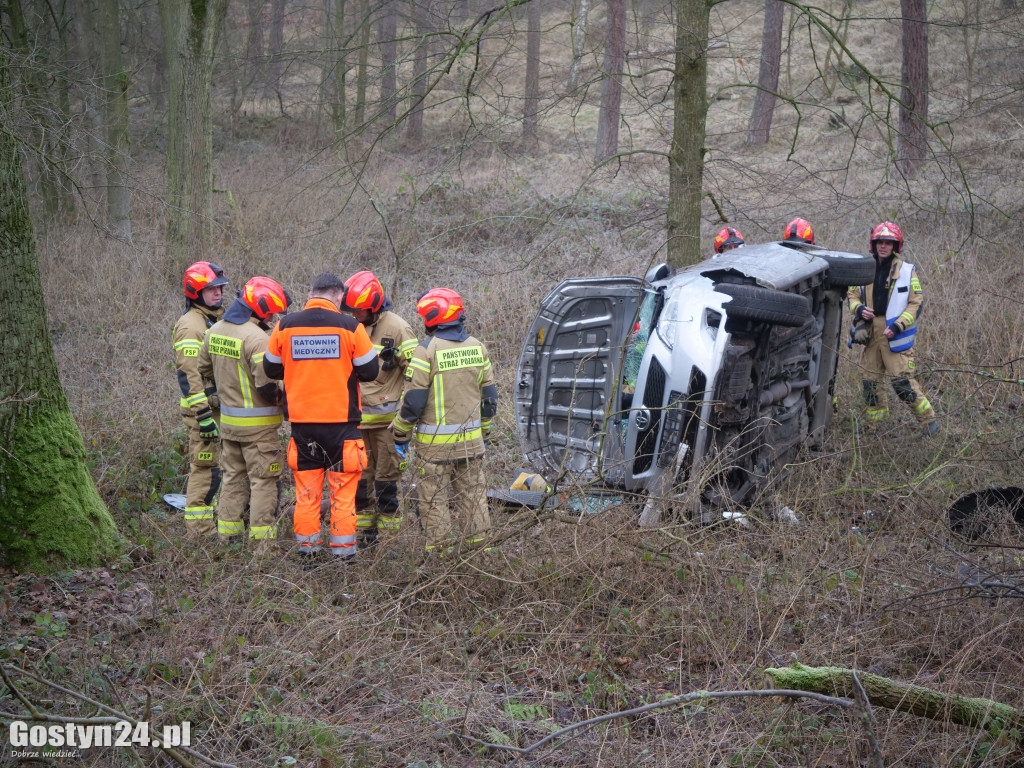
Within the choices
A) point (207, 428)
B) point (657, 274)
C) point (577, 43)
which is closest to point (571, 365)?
point (657, 274)

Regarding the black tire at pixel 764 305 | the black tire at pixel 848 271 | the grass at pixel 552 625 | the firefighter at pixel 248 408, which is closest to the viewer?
the grass at pixel 552 625

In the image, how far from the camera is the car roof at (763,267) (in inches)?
227

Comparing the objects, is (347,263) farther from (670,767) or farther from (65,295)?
(670,767)

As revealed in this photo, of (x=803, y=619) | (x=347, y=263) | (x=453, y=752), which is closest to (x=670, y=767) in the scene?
(x=453, y=752)

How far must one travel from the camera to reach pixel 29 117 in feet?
19.4

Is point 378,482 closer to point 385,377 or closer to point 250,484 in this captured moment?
point 385,377

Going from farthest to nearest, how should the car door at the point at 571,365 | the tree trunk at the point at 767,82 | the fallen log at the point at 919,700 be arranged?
the tree trunk at the point at 767,82 → the car door at the point at 571,365 → the fallen log at the point at 919,700

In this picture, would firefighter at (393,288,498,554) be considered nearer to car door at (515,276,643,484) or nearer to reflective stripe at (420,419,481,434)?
reflective stripe at (420,419,481,434)

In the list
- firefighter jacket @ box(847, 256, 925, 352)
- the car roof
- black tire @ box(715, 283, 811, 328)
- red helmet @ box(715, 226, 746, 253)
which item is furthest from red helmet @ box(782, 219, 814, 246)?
black tire @ box(715, 283, 811, 328)

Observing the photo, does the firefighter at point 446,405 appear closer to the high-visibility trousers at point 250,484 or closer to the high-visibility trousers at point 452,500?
the high-visibility trousers at point 452,500

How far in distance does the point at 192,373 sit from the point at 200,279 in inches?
28.3

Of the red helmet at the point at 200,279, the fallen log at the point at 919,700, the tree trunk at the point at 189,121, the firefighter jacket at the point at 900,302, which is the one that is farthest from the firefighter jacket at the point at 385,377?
the tree trunk at the point at 189,121

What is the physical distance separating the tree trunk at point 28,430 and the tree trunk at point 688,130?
16.5 feet

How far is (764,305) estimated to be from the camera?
5.32 metres
